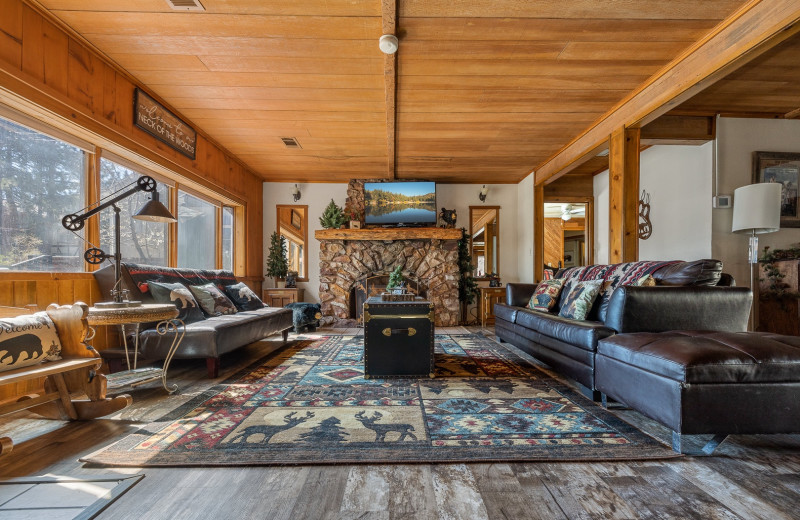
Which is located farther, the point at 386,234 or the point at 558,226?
the point at 558,226

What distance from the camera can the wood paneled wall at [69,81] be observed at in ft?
6.53

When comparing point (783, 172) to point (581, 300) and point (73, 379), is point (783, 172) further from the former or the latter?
point (73, 379)

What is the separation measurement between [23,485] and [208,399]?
0.91 meters

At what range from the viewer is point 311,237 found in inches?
236

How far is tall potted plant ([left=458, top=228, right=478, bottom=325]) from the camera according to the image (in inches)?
226

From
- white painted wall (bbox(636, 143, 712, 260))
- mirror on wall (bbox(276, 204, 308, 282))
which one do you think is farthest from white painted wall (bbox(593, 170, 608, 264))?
mirror on wall (bbox(276, 204, 308, 282))

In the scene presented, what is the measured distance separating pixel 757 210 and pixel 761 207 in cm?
4

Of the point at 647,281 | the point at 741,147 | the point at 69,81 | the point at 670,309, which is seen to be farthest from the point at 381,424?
the point at 741,147

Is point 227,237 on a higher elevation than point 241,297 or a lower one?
higher

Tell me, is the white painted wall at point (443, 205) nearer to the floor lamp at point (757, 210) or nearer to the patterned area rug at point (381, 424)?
the floor lamp at point (757, 210)

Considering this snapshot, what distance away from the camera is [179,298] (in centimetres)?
288

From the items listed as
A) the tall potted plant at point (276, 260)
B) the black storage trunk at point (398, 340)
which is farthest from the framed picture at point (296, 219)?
the black storage trunk at point (398, 340)

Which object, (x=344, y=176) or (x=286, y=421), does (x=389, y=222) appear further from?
(x=286, y=421)

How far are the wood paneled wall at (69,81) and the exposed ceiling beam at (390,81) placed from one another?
205 centimetres
